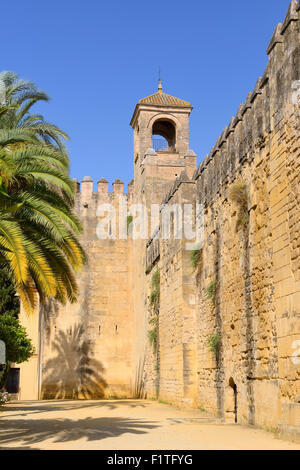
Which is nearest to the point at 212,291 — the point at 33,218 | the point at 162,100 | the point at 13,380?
the point at 33,218

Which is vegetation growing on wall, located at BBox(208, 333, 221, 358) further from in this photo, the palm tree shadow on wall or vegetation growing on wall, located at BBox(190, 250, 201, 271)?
the palm tree shadow on wall

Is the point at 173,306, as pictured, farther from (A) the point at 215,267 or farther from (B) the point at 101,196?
(B) the point at 101,196

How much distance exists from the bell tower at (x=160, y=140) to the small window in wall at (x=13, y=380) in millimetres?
10810

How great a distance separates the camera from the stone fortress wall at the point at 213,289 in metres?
8.48

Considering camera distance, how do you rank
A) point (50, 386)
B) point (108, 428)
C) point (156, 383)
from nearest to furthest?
1. point (108, 428)
2. point (156, 383)
3. point (50, 386)

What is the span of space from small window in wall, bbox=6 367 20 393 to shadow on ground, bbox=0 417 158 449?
54.1 ft

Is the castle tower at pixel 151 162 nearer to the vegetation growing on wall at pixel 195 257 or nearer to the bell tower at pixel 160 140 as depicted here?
the bell tower at pixel 160 140

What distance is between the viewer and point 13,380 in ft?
91.4

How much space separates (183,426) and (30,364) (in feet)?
57.3

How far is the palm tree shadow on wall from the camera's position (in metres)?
23.8

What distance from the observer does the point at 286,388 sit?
8.02 meters

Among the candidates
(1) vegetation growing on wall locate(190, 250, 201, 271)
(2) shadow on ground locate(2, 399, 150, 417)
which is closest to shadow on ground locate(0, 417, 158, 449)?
(2) shadow on ground locate(2, 399, 150, 417)

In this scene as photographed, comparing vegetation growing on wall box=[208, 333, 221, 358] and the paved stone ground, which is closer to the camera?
the paved stone ground
